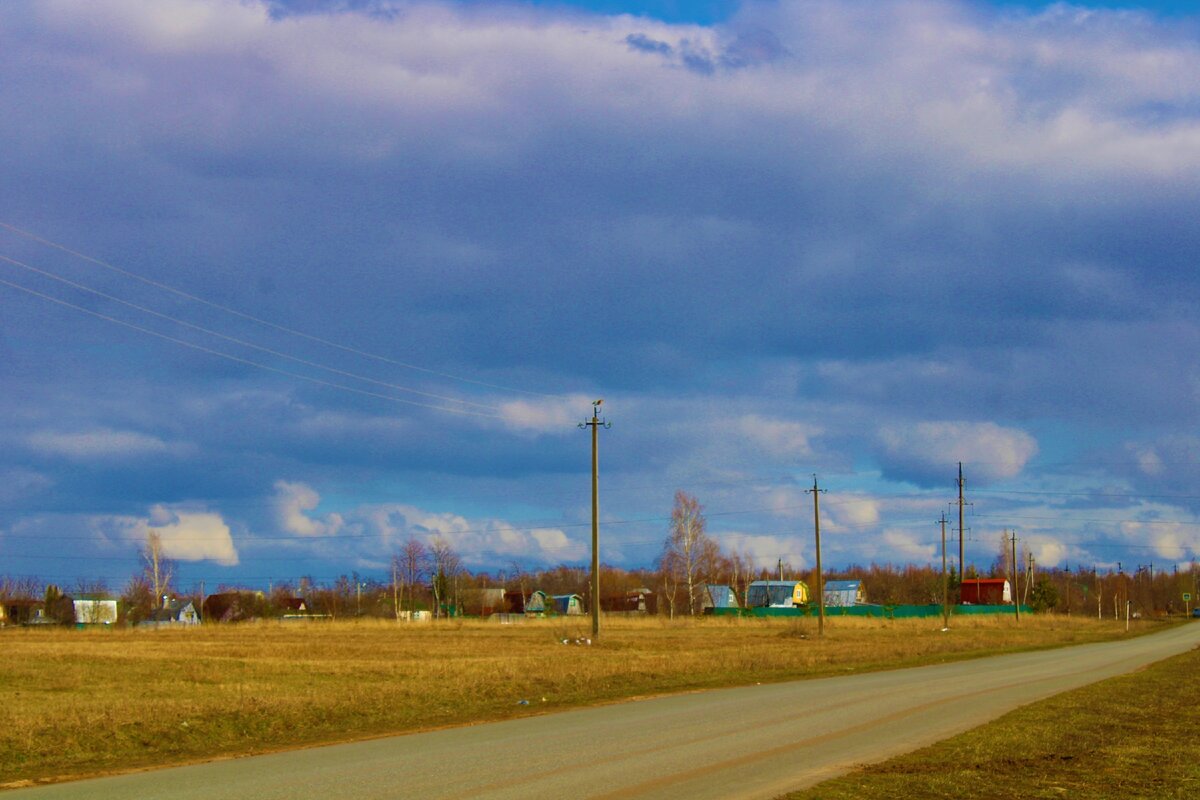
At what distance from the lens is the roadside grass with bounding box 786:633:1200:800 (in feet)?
39.7

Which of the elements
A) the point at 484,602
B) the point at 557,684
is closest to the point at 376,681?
the point at 557,684

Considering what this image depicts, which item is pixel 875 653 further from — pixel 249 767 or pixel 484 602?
pixel 484 602

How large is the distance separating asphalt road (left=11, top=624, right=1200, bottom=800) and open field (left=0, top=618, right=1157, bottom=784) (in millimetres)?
1724

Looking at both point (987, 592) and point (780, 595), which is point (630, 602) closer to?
point (780, 595)

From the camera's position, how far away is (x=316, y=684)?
Result: 1055 inches

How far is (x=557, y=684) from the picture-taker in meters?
28.4

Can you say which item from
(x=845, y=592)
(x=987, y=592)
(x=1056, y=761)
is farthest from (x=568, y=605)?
(x=1056, y=761)

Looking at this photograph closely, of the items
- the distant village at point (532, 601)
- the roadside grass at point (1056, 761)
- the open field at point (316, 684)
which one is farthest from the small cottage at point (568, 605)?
the roadside grass at point (1056, 761)

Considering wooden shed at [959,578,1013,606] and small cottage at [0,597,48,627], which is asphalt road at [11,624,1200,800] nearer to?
small cottage at [0,597,48,627]

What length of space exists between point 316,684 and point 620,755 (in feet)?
44.8

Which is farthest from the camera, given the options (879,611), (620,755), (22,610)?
(22,610)

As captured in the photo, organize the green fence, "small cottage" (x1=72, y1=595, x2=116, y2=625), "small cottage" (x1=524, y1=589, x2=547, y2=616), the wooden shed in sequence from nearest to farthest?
1. the green fence
2. "small cottage" (x1=72, y1=595, x2=116, y2=625)
3. "small cottage" (x1=524, y1=589, x2=547, y2=616)
4. the wooden shed

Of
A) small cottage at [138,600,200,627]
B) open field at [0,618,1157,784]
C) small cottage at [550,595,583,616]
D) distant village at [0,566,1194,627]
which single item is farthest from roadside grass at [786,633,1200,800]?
small cottage at [550,595,583,616]

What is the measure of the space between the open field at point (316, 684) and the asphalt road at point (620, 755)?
1724 mm
